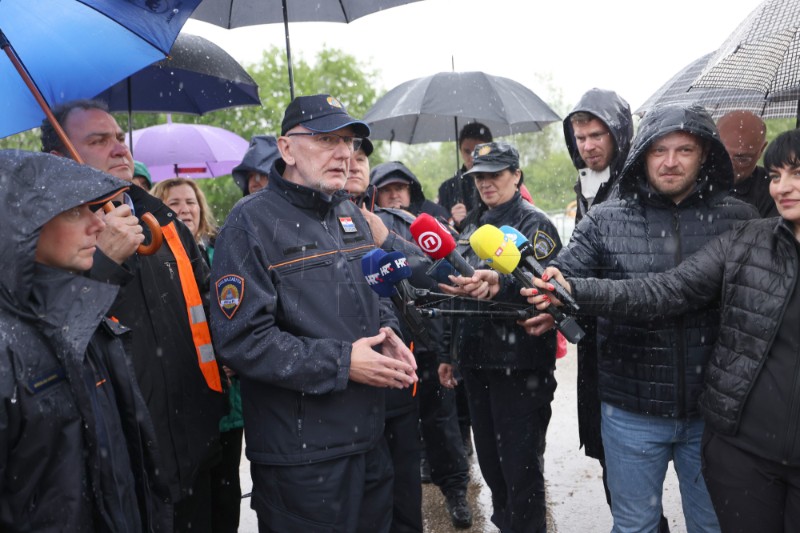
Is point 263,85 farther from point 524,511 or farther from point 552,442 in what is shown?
point 524,511

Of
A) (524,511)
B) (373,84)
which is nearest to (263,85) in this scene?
(373,84)

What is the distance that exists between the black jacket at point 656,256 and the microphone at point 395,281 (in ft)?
3.13

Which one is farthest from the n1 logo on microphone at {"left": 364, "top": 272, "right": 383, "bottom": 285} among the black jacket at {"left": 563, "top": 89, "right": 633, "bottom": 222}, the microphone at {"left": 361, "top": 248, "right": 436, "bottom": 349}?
the black jacket at {"left": 563, "top": 89, "right": 633, "bottom": 222}

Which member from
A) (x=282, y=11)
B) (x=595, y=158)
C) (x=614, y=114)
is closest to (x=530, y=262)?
(x=595, y=158)

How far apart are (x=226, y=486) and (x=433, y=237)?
2.08 metres

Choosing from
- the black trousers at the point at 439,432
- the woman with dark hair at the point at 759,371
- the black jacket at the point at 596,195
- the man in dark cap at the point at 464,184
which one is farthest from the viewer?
the man in dark cap at the point at 464,184

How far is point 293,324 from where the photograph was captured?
280 centimetres

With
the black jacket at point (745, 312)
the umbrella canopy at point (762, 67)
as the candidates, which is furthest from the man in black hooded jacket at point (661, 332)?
the umbrella canopy at point (762, 67)

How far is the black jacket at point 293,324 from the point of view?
2.67 meters

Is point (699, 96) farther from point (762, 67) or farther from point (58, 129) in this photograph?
point (58, 129)

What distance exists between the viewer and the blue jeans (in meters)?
3.04

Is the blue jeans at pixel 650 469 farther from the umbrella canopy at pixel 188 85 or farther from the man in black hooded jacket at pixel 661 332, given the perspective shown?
the umbrella canopy at pixel 188 85

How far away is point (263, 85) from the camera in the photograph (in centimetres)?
2686

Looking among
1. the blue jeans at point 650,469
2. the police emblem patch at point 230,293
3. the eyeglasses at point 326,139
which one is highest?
the eyeglasses at point 326,139
